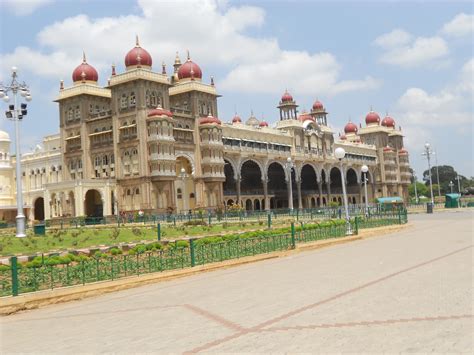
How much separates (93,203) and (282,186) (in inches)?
1323

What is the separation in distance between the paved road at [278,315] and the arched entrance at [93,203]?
44032 millimetres

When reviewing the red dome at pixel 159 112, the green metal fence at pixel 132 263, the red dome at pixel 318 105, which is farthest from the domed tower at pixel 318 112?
the green metal fence at pixel 132 263

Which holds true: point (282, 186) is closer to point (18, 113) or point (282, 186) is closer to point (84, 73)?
point (84, 73)

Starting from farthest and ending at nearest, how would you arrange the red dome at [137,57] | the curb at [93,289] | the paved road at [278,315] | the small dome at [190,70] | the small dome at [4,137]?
the small dome at [4,137] → the small dome at [190,70] → the red dome at [137,57] → the curb at [93,289] → the paved road at [278,315]

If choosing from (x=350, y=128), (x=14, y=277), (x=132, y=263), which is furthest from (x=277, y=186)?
(x=14, y=277)

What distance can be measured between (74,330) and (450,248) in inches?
470

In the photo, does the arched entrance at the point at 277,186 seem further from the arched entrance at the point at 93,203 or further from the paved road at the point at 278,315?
the paved road at the point at 278,315

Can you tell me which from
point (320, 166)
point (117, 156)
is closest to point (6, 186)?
point (117, 156)

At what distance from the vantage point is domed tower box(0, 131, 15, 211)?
214ft

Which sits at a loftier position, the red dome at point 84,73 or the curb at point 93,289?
the red dome at point 84,73

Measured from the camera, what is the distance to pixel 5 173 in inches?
2613

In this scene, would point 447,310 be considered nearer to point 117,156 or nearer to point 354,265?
point 354,265

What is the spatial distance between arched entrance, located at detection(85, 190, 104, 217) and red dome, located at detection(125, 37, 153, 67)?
1362 centimetres

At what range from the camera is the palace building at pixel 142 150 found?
171 feet
